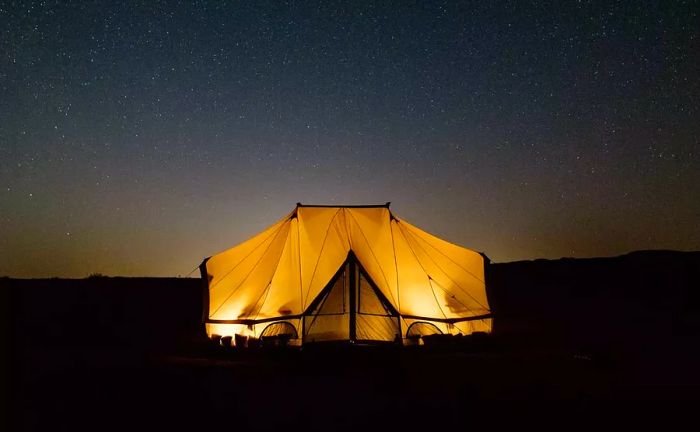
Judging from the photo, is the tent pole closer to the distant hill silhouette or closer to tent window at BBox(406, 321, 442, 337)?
tent window at BBox(406, 321, 442, 337)

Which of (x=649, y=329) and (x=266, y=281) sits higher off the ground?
(x=266, y=281)

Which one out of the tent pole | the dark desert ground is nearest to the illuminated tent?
the tent pole

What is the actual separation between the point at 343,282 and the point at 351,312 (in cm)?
86

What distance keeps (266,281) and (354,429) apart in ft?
27.5

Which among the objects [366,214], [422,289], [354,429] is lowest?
[354,429]

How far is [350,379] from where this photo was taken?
26.0 feet

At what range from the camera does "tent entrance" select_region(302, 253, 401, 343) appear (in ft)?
41.7

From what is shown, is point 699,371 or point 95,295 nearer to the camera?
point 699,371

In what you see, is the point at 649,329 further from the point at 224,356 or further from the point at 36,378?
the point at 36,378

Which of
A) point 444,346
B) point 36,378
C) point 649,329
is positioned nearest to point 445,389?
point 444,346

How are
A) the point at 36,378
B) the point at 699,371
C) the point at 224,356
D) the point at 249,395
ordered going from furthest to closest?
the point at 224,356 → the point at 699,371 → the point at 36,378 → the point at 249,395

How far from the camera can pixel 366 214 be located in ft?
45.3

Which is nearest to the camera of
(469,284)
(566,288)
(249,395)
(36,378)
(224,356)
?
(249,395)

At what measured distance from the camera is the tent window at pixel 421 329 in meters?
12.7
